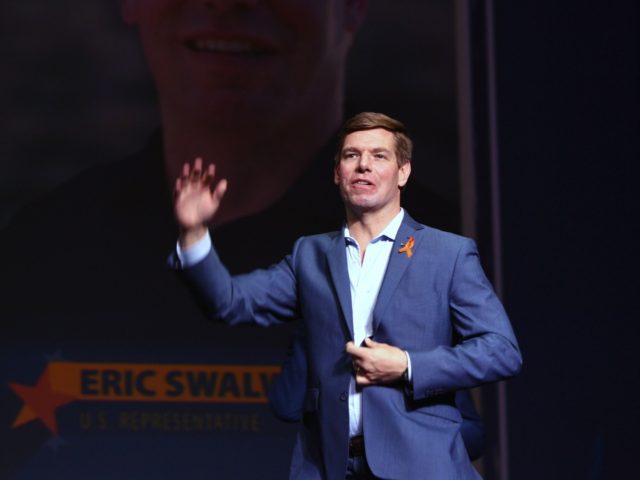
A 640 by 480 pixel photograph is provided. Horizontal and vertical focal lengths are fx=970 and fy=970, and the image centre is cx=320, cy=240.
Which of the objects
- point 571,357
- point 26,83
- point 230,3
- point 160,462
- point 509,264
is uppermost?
point 230,3

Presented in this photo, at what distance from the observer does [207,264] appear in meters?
1.73

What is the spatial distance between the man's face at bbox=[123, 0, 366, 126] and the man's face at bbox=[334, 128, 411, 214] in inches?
81.3

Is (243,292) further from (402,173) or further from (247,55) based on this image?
(247,55)

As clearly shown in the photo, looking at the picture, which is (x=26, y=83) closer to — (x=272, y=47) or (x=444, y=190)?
(x=272, y=47)

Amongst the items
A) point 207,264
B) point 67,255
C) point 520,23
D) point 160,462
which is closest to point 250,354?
point 160,462

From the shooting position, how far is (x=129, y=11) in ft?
12.7

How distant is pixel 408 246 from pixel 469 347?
222 mm

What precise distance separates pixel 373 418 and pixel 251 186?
Result: 7.31 feet

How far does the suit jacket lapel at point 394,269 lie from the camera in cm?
173

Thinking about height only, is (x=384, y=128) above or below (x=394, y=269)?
above

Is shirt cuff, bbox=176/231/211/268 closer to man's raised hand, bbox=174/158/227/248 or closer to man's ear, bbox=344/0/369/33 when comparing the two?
man's raised hand, bbox=174/158/227/248

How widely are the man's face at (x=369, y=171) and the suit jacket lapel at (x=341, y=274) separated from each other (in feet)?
0.25

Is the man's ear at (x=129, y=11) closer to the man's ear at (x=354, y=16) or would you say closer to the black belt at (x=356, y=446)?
the man's ear at (x=354, y=16)

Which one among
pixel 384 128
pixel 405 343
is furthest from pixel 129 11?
pixel 405 343
